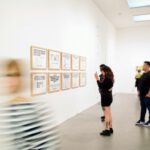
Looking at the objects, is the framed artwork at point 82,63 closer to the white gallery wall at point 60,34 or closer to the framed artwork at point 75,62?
the white gallery wall at point 60,34

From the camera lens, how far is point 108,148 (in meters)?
3.83

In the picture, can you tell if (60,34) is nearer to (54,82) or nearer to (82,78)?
(54,82)

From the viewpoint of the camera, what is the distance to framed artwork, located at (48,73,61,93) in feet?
16.4

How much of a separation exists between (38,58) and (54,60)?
720 mm

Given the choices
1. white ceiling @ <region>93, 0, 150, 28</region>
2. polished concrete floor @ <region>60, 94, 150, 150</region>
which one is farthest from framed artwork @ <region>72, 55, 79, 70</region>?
white ceiling @ <region>93, 0, 150, 28</region>

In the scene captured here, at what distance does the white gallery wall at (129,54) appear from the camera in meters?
12.6

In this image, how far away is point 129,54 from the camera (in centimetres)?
1299

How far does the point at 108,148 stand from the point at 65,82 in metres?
2.42

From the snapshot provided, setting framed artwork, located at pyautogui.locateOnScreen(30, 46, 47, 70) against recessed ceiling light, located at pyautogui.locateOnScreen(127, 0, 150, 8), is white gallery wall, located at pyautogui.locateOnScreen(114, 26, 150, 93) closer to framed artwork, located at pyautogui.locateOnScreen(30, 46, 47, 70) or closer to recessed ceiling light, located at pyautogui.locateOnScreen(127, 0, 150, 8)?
recessed ceiling light, located at pyautogui.locateOnScreen(127, 0, 150, 8)

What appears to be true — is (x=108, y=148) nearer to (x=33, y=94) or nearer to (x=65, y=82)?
(x=33, y=94)

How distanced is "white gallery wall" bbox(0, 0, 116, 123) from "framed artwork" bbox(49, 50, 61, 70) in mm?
145

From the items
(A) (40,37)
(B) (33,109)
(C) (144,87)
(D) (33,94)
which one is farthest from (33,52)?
(B) (33,109)

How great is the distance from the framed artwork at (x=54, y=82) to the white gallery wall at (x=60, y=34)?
0.15m

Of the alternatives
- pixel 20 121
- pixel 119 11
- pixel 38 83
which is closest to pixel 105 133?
pixel 38 83
